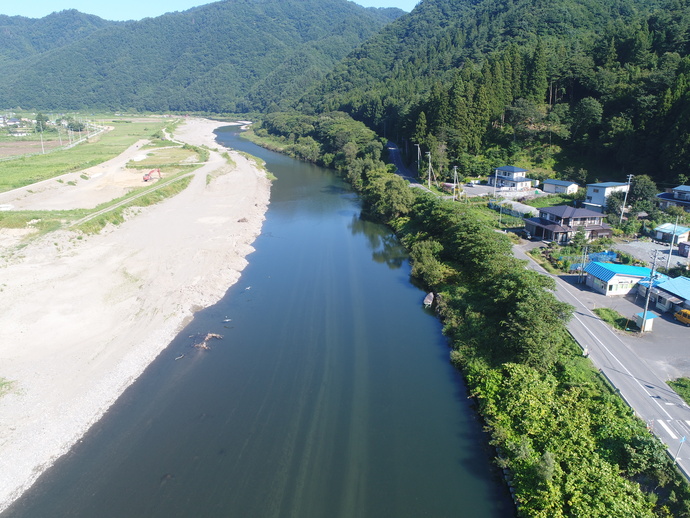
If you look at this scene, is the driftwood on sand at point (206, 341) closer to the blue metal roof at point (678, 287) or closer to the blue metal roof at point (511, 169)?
the blue metal roof at point (678, 287)

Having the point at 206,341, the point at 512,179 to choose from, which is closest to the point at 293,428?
the point at 206,341

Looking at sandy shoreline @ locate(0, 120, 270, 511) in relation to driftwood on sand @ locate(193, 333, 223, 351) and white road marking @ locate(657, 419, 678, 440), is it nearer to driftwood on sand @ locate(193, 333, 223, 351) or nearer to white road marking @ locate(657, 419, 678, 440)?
driftwood on sand @ locate(193, 333, 223, 351)

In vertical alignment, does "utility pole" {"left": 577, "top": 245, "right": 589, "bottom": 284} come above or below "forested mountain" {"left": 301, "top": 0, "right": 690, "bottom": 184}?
below

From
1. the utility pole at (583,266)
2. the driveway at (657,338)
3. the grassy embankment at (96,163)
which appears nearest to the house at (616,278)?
the driveway at (657,338)

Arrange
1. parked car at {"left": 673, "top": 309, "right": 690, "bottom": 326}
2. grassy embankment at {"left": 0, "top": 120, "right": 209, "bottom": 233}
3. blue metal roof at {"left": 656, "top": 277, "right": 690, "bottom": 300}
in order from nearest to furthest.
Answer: parked car at {"left": 673, "top": 309, "right": 690, "bottom": 326} → blue metal roof at {"left": 656, "top": 277, "right": 690, "bottom": 300} → grassy embankment at {"left": 0, "top": 120, "right": 209, "bottom": 233}

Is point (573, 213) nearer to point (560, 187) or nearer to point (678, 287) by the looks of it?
point (678, 287)

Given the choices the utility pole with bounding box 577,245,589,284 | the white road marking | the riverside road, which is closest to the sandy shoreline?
the riverside road
